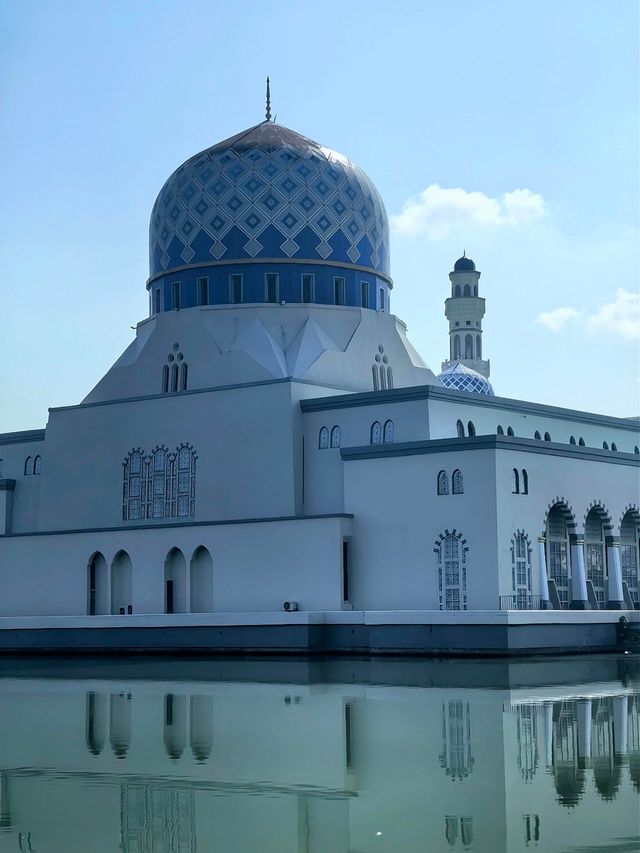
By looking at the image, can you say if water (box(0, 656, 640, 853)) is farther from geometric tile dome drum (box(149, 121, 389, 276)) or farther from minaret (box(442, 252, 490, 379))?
Answer: minaret (box(442, 252, 490, 379))

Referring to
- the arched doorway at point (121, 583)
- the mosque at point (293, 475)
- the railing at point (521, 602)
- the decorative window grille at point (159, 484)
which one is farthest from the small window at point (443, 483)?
the arched doorway at point (121, 583)

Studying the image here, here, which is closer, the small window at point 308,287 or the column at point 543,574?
the column at point 543,574

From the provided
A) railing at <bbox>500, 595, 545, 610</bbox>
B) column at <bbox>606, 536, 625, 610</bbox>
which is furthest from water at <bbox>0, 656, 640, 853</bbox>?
column at <bbox>606, 536, 625, 610</bbox>

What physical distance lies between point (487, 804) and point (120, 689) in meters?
10.3

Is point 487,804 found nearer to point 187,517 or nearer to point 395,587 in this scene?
point 395,587

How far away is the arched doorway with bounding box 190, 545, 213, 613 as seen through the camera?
29578mm

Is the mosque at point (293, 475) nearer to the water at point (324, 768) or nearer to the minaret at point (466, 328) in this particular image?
the water at point (324, 768)

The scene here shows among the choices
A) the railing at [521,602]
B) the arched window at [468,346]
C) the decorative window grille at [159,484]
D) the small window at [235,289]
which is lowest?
the railing at [521,602]

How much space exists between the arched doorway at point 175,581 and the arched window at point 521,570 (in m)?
7.39

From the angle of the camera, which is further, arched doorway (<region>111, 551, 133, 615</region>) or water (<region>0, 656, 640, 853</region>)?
arched doorway (<region>111, 551, 133, 615</region>)

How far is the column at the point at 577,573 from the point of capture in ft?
92.7

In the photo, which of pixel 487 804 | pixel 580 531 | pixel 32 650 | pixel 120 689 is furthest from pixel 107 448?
pixel 487 804

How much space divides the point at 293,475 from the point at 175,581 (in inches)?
138

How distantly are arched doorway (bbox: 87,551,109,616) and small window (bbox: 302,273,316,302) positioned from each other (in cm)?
782
